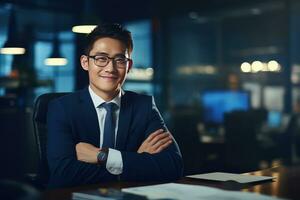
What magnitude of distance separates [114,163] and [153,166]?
16 cm

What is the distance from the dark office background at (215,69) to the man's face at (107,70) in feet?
9.06

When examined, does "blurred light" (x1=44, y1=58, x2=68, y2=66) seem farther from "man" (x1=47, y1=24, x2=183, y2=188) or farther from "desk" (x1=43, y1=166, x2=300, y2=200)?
"desk" (x1=43, y1=166, x2=300, y2=200)

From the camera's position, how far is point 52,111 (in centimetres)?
208

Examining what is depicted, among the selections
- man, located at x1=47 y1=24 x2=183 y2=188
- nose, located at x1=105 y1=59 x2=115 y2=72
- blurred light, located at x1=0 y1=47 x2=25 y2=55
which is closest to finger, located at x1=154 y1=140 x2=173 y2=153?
man, located at x1=47 y1=24 x2=183 y2=188

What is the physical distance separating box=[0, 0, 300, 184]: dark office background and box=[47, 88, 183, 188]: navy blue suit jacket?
282cm

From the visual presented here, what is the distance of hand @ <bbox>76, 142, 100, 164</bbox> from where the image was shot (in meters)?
1.88

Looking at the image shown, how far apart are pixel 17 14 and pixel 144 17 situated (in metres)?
1.79

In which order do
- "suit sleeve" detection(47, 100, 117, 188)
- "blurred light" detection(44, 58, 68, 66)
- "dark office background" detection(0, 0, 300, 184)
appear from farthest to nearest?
"dark office background" detection(0, 0, 300, 184) → "blurred light" detection(44, 58, 68, 66) → "suit sleeve" detection(47, 100, 117, 188)

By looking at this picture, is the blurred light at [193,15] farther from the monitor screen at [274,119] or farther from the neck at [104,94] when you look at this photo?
the neck at [104,94]

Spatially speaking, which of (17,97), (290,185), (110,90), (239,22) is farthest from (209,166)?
(290,185)

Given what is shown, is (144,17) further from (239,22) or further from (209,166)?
(209,166)

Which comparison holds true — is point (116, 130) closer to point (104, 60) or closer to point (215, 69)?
point (104, 60)

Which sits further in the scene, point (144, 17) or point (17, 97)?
point (144, 17)

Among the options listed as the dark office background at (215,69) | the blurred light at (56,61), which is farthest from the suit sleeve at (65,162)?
the dark office background at (215,69)
